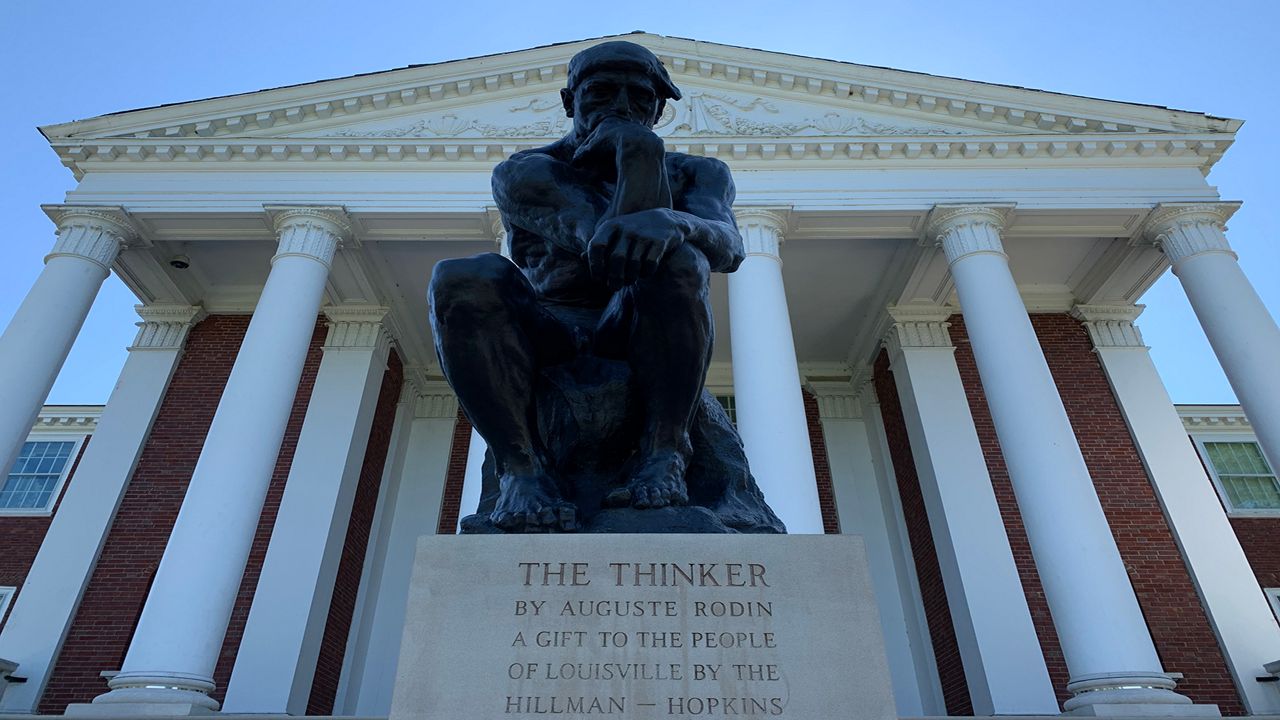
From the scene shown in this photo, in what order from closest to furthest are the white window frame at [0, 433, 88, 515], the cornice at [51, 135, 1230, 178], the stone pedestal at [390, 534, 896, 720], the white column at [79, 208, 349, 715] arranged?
the stone pedestal at [390, 534, 896, 720] → the white column at [79, 208, 349, 715] → the cornice at [51, 135, 1230, 178] → the white window frame at [0, 433, 88, 515]

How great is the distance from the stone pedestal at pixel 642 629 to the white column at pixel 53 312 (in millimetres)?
12277

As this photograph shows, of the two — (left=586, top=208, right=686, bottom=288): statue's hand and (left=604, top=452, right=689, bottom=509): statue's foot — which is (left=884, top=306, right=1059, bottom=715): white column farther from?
(left=586, top=208, right=686, bottom=288): statue's hand

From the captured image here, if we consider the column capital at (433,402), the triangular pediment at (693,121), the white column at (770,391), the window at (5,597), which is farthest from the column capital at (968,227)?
the window at (5,597)

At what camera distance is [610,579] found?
86.3 inches

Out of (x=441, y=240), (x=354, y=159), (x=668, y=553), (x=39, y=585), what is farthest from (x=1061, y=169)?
(x=39, y=585)

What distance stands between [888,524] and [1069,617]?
7454 mm

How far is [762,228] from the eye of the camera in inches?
527

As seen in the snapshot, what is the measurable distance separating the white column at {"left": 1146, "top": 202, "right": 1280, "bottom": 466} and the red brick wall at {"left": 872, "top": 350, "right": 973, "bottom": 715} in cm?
559

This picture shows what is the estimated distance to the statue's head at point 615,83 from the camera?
3076 millimetres

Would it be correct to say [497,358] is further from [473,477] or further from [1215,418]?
[1215,418]

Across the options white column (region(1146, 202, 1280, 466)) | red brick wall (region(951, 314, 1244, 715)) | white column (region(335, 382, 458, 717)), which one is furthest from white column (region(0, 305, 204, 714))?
white column (region(1146, 202, 1280, 466))

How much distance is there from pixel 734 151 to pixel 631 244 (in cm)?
1255

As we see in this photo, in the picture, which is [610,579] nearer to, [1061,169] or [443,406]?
[1061,169]

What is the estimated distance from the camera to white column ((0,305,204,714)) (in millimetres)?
13617
